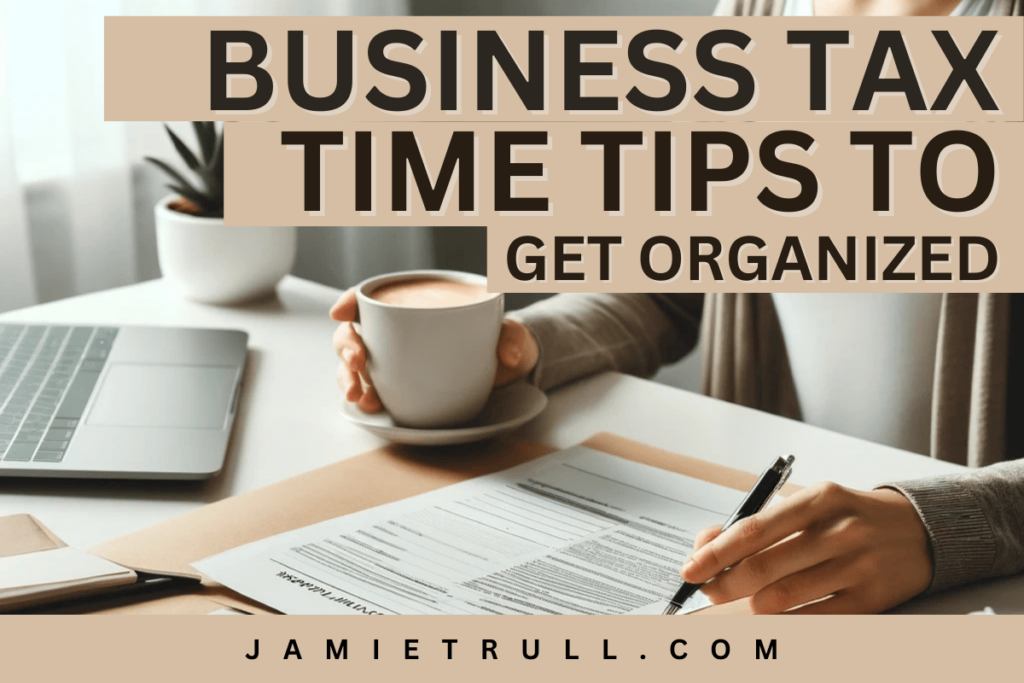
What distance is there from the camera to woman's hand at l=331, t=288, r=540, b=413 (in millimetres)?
780

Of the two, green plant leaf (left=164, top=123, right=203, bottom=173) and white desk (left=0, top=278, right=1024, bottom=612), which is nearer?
white desk (left=0, top=278, right=1024, bottom=612)

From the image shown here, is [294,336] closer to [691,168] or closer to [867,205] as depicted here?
[691,168]

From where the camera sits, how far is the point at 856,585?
56 cm

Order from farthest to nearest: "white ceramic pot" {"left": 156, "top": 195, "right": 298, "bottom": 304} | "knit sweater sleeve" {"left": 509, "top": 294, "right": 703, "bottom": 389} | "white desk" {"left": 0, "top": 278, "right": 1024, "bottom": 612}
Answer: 1. "white ceramic pot" {"left": 156, "top": 195, "right": 298, "bottom": 304}
2. "knit sweater sleeve" {"left": 509, "top": 294, "right": 703, "bottom": 389}
3. "white desk" {"left": 0, "top": 278, "right": 1024, "bottom": 612}

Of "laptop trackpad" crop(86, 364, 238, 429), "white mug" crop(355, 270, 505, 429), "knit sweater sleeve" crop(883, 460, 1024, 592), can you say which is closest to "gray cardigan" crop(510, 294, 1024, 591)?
"knit sweater sleeve" crop(883, 460, 1024, 592)

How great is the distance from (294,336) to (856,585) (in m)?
0.64

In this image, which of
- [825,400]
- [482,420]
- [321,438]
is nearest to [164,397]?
[321,438]

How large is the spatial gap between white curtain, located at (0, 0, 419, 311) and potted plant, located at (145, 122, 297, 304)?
1.44 ft

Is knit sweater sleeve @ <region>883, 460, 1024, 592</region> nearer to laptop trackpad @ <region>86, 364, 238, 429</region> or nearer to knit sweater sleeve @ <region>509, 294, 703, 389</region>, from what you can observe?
knit sweater sleeve @ <region>509, 294, 703, 389</region>

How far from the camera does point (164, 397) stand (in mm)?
821

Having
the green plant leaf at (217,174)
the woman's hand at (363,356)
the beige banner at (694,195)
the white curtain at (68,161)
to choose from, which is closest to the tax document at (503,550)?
the woman's hand at (363,356)

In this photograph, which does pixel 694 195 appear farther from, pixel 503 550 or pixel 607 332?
Result: pixel 503 550

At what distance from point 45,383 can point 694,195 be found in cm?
61

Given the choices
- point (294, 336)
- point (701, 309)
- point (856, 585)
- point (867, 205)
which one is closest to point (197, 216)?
point (294, 336)
